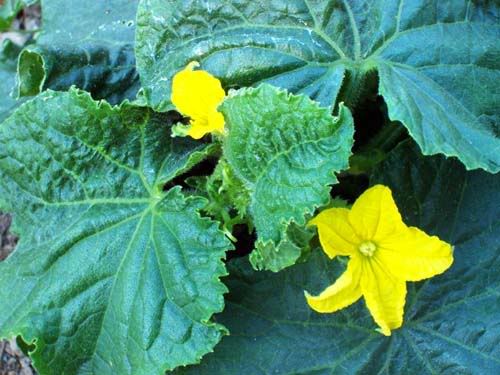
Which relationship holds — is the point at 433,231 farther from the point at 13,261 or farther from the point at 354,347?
the point at 13,261

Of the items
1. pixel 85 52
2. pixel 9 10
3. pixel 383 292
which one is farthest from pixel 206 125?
pixel 9 10

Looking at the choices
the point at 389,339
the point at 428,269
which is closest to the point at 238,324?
the point at 389,339

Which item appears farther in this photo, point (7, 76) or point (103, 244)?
point (7, 76)

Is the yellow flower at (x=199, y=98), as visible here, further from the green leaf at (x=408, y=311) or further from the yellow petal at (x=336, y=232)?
the green leaf at (x=408, y=311)

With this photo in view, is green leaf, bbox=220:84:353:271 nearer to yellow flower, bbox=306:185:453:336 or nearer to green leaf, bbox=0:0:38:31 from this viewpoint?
yellow flower, bbox=306:185:453:336

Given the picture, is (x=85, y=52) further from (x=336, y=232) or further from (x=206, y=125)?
(x=336, y=232)

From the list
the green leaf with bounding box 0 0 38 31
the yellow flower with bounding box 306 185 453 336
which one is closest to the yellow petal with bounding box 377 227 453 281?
the yellow flower with bounding box 306 185 453 336
